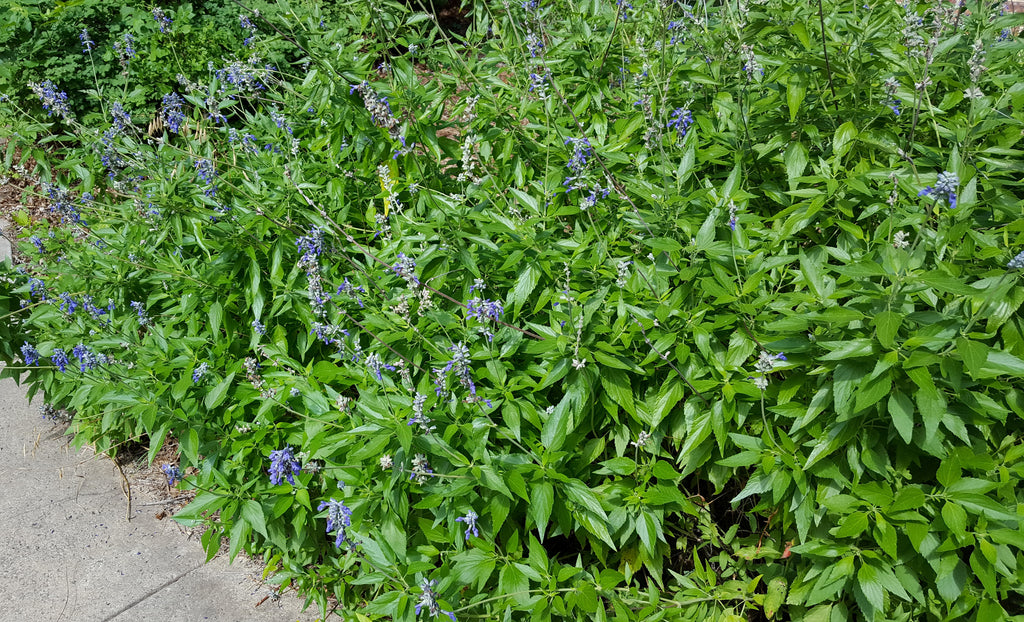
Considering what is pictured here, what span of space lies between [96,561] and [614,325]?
8.98 feet

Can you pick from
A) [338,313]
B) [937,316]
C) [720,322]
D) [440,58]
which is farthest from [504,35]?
[937,316]

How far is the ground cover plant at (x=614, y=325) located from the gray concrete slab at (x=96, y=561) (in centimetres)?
32

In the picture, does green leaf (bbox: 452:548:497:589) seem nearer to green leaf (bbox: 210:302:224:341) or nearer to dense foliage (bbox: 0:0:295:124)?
green leaf (bbox: 210:302:224:341)

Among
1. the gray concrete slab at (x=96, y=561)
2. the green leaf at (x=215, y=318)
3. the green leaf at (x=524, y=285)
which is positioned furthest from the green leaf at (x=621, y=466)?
the green leaf at (x=215, y=318)

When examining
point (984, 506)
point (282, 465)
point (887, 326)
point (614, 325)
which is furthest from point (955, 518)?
point (282, 465)

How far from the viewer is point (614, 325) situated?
8.39ft

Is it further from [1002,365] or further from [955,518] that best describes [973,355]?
[955,518]

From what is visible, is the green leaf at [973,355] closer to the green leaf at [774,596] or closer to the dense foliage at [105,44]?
the green leaf at [774,596]

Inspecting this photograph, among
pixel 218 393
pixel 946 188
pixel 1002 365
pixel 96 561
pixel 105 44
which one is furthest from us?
pixel 105 44

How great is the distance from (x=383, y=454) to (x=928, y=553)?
1749 millimetres

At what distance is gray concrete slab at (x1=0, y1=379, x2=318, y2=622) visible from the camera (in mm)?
3184

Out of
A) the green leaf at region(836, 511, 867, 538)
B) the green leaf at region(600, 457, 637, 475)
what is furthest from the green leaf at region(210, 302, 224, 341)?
the green leaf at region(836, 511, 867, 538)

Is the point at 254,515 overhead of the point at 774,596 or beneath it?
overhead

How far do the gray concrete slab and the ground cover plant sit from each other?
12.5 inches
